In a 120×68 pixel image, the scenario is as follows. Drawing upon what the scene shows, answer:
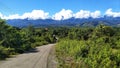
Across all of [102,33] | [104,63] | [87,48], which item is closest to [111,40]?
[102,33]

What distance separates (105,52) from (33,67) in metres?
7.74

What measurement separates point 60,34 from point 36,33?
3289 centimetres

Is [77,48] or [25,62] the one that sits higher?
[77,48]

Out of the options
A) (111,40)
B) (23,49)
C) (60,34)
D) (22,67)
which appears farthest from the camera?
(60,34)

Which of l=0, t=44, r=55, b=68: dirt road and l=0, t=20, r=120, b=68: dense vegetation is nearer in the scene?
l=0, t=20, r=120, b=68: dense vegetation

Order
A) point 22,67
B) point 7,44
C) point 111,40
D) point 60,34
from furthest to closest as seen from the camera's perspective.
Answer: point 60,34
point 111,40
point 7,44
point 22,67

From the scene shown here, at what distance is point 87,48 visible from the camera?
120 ft

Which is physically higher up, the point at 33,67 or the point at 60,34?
the point at 33,67

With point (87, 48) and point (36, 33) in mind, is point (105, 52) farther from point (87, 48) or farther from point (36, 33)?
point (36, 33)

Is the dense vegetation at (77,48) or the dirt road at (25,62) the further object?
the dirt road at (25,62)

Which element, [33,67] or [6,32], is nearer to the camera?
[33,67]

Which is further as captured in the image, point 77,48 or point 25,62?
point 77,48

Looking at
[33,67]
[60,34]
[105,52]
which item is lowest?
[60,34]

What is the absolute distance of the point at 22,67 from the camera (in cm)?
3008
